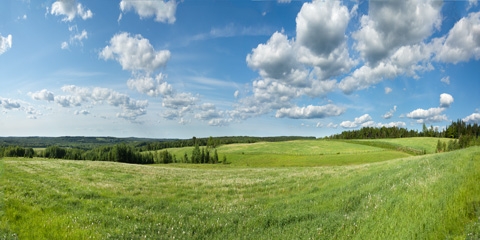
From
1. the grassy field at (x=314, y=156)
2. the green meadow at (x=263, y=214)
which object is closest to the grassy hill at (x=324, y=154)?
the grassy field at (x=314, y=156)

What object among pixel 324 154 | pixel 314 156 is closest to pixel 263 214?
pixel 314 156

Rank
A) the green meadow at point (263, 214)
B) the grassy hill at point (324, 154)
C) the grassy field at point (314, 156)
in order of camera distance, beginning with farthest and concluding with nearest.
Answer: the grassy hill at point (324, 154)
the grassy field at point (314, 156)
the green meadow at point (263, 214)

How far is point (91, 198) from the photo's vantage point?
48.7 feet

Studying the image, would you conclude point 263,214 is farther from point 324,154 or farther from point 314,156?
point 324,154

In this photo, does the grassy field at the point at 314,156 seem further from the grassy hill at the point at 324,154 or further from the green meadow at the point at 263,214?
the green meadow at the point at 263,214

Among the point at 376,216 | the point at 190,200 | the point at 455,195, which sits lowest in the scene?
the point at 190,200

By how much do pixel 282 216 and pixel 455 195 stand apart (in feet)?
18.5

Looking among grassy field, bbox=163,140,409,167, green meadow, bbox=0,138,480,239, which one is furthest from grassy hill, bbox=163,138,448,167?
green meadow, bbox=0,138,480,239

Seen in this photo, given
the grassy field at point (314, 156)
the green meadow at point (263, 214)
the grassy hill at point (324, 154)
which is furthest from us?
the grassy hill at point (324, 154)

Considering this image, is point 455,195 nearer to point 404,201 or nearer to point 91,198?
point 404,201

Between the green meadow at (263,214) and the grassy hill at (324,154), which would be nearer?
the green meadow at (263,214)

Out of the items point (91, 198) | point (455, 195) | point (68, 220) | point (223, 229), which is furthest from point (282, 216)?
point (91, 198)

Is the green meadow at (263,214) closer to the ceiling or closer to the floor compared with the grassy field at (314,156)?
closer to the ceiling

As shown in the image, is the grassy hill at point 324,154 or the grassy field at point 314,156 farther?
the grassy hill at point 324,154
